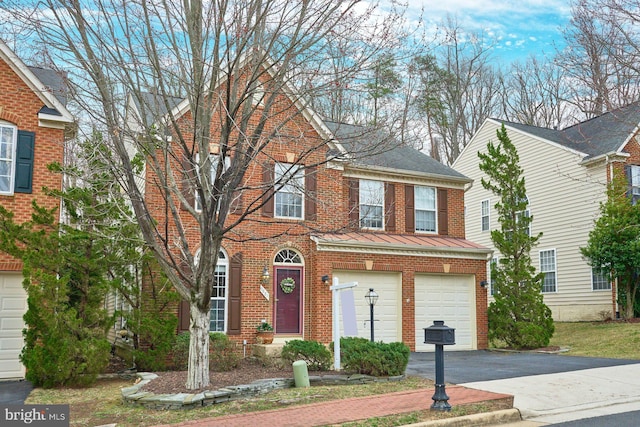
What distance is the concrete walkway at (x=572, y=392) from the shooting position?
8.92 m

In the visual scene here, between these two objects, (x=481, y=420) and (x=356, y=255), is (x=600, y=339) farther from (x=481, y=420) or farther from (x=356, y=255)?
(x=481, y=420)

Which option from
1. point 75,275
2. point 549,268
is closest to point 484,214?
point 549,268

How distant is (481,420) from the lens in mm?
8344

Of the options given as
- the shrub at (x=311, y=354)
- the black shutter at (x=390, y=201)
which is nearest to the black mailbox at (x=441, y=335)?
the shrub at (x=311, y=354)

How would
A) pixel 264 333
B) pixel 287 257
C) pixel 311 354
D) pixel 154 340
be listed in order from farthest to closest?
pixel 287 257, pixel 264 333, pixel 154 340, pixel 311 354

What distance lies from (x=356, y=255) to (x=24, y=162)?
29.8 ft

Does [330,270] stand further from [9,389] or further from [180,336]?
[9,389]

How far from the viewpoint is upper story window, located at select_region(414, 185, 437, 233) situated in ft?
66.0

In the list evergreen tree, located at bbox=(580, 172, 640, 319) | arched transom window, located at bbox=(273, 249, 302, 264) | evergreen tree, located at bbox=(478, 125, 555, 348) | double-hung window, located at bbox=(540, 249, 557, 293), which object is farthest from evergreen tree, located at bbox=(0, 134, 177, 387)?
double-hung window, located at bbox=(540, 249, 557, 293)

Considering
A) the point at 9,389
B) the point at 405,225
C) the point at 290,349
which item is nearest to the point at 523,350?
the point at 405,225

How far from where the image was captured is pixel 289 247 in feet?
56.3

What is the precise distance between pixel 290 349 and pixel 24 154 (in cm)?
755

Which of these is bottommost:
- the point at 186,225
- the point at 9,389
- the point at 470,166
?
the point at 9,389

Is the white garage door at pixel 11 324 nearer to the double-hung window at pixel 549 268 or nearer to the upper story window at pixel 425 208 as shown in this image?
the upper story window at pixel 425 208
